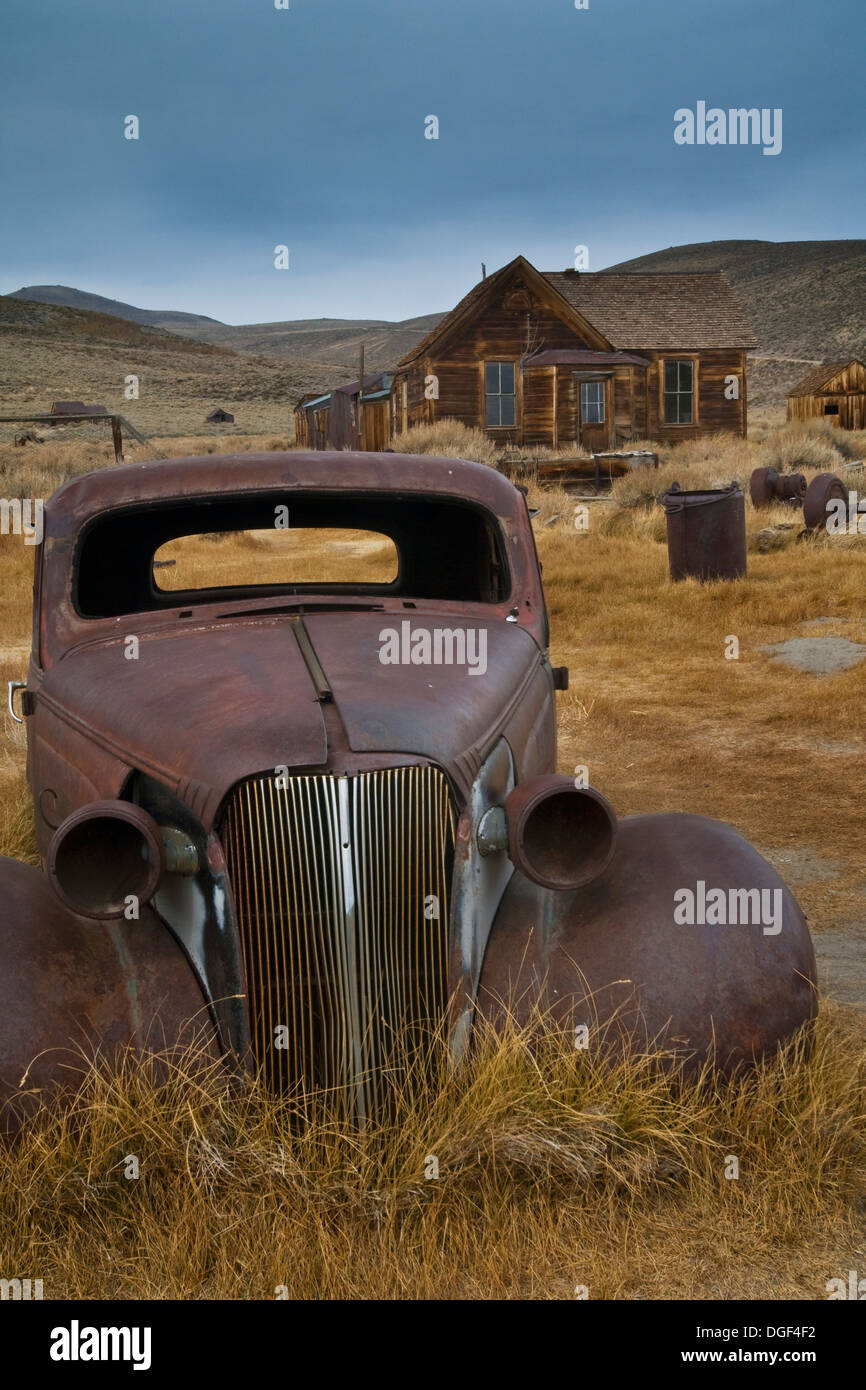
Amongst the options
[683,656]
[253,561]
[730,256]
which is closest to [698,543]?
[683,656]

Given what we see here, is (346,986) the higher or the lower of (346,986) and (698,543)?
the lower

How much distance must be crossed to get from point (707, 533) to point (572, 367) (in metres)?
16.4

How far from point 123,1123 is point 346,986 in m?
0.55

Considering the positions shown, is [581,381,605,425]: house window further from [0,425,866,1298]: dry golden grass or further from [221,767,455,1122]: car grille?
[221,767,455,1122]: car grille

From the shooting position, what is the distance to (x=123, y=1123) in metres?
2.55

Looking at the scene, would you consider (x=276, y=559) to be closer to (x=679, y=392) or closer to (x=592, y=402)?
(x=592, y=402)

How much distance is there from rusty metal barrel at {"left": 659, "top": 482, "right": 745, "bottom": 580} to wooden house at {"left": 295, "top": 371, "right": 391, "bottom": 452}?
68.3ft

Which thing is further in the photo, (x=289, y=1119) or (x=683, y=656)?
(x=683, y=656)

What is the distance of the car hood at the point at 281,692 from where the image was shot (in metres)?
2.62

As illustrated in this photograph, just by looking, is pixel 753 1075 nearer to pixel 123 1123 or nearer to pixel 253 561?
pixel 123 1123

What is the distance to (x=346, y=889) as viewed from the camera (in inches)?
101

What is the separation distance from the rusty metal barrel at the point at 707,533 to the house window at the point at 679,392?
17.2 meters

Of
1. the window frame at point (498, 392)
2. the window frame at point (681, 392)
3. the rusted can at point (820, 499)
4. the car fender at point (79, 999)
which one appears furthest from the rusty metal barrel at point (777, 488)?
the car fender at point (79, 999)

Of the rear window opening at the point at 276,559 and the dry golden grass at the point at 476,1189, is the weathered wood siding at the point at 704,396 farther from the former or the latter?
the dry golden grass at the point at 476,1189
